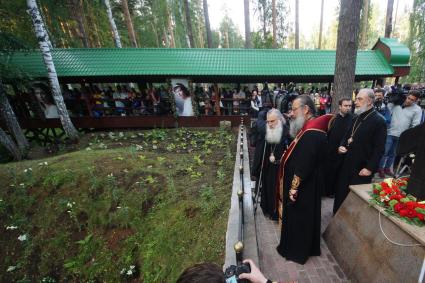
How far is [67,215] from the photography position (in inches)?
211

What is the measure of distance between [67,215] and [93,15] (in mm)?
20142

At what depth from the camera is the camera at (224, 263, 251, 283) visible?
1333mm

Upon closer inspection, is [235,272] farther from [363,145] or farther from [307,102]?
[363,145]

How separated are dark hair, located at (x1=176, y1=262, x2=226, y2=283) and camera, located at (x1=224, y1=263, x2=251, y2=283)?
0.20m

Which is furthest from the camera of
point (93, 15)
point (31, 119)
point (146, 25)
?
point (146, 25)

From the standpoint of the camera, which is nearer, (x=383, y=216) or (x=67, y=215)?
(x=383, y=216)

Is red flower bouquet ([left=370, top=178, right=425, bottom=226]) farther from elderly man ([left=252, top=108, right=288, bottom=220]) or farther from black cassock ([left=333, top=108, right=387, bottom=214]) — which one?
elderly man ([left=252, top=108, right=288, bottom=220])

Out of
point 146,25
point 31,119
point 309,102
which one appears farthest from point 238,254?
point 146,25

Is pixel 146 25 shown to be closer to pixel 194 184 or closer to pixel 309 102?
pixel 194 184

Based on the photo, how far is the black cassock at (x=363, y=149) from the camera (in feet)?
11.0

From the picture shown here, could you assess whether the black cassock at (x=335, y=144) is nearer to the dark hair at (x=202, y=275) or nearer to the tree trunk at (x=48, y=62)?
the dark hair at (x=202, y=275)

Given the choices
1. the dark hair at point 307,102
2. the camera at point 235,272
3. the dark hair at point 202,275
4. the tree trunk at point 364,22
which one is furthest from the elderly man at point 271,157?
the tree trunk at point 364,22

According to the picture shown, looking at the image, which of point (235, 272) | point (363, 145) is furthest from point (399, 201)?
point (235, 272)

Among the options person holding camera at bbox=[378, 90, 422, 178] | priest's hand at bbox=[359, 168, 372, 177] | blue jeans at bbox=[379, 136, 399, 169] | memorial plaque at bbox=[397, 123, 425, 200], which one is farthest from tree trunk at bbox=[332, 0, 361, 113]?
memorial plaque at bbox=[397, 123, 425, 200]
